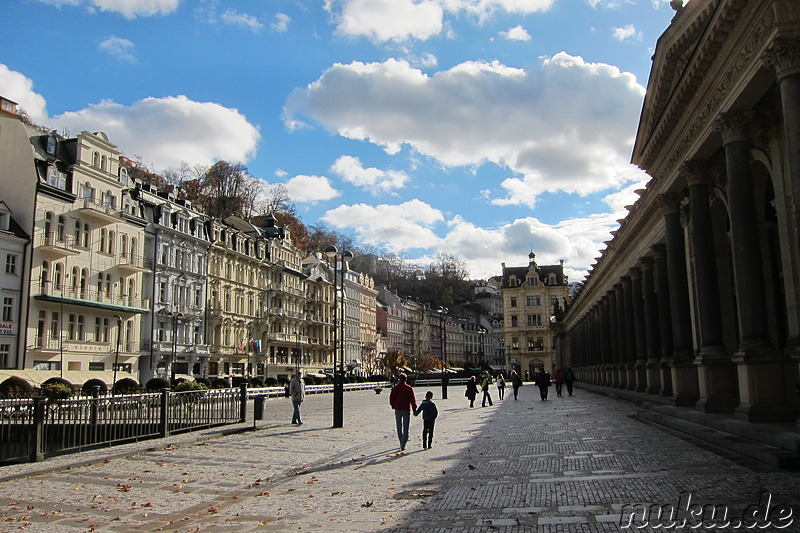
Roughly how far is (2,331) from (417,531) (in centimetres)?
4013

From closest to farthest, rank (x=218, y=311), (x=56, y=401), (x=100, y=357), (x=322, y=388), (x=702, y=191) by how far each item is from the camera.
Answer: (x=56, y=401) → (x=702, y=191) → (x=100, y=357) → (x=322, y=388) → (x=218, y=311)

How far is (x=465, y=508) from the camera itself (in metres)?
9.08

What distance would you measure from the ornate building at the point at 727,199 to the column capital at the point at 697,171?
3cm

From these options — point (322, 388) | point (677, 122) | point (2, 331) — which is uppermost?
point (677, 122)

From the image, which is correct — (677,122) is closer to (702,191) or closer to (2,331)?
(702,191)

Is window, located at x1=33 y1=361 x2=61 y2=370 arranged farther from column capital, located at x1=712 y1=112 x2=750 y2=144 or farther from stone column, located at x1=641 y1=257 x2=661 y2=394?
column capital, located at x1=712 y1=112 x2=750 y2=144

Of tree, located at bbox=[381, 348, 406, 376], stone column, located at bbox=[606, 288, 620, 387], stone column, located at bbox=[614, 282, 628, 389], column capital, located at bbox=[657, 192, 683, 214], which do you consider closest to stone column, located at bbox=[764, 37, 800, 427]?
column capital, located at bbox=[657, 192, 683, 214]

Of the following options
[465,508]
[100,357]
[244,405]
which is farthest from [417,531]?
[100,357]

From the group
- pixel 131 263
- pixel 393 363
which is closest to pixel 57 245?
pixel 131 263

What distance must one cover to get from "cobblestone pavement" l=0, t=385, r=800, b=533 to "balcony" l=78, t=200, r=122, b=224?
33592 millimetres

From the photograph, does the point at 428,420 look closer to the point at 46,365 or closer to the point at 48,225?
the point at 46,365

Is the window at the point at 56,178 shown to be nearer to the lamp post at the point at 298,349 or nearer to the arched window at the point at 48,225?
the arched window at the point at 48,225

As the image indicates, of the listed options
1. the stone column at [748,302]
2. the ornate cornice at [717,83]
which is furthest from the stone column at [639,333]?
the stone column at [748,302]

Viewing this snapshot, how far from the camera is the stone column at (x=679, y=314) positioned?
2156 centimetres
